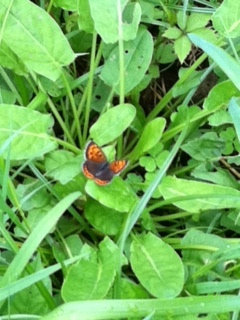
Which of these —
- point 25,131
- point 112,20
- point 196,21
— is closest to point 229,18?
point 196,21

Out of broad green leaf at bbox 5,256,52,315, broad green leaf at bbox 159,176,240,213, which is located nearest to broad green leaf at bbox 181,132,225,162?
broad green leaf at bbox 159,176,240,213

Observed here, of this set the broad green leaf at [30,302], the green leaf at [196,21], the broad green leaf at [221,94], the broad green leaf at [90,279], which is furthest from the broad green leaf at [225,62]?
the broad green leaf at [30,302]

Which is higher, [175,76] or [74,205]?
[175,76]

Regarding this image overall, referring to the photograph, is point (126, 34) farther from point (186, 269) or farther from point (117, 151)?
point (186, 269)

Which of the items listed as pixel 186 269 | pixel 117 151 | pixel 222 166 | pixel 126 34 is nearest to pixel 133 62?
pixel 126 34

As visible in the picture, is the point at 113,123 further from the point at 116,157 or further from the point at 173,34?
the point at 173,34

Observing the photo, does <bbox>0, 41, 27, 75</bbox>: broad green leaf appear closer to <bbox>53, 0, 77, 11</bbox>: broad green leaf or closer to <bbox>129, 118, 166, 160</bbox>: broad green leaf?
<bbox>53, 0, 77, 11</bbox>: broad green leaf

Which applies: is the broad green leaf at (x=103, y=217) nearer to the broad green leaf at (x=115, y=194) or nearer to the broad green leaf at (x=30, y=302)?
the broad green leaf at (x=115, y=194)
